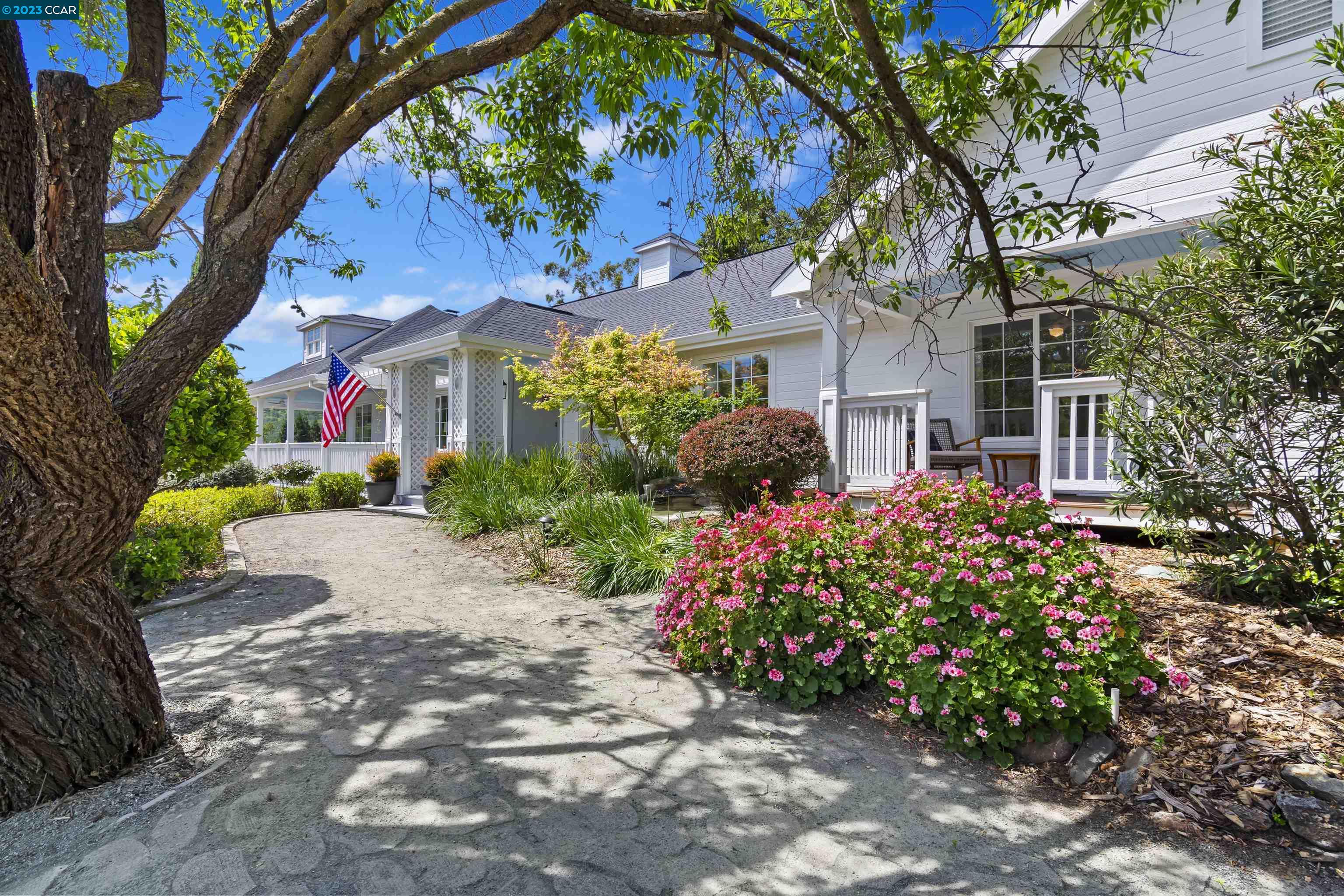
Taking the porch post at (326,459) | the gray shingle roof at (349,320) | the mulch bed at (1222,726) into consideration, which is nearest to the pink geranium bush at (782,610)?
the mulch bed at (1222,726)

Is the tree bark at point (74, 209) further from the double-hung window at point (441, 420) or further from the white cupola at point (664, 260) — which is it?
the white cupola at point (664, 260)

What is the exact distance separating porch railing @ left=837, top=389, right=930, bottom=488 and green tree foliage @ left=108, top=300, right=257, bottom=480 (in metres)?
6.95

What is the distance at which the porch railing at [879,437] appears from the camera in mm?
7320

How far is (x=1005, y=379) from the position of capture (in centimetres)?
897

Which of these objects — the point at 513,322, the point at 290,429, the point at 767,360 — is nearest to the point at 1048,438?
the point at 767,360

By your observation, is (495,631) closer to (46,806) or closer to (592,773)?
(592,773)

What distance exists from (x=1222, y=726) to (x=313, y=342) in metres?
25.1

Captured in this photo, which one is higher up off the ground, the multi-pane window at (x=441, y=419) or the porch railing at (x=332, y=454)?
the multi-pane window at (x=441, y=419)

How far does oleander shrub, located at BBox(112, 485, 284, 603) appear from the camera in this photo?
549 cm

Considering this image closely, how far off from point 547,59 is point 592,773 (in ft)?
15.6

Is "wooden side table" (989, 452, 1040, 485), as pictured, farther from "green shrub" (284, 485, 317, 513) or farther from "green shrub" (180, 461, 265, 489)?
"green shrub" (180, 461, 265, 489)

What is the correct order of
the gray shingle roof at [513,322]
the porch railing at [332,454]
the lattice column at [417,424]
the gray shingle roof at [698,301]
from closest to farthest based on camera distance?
→ 1. the gray shingle roof at [698,301]
2. the gray shingle roof at [513,322]
3. the lattice column at [417,424]
4. the porch railing at [332,454]

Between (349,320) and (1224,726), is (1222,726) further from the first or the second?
(349,320)

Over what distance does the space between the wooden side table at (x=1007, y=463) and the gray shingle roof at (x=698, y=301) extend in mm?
3920
